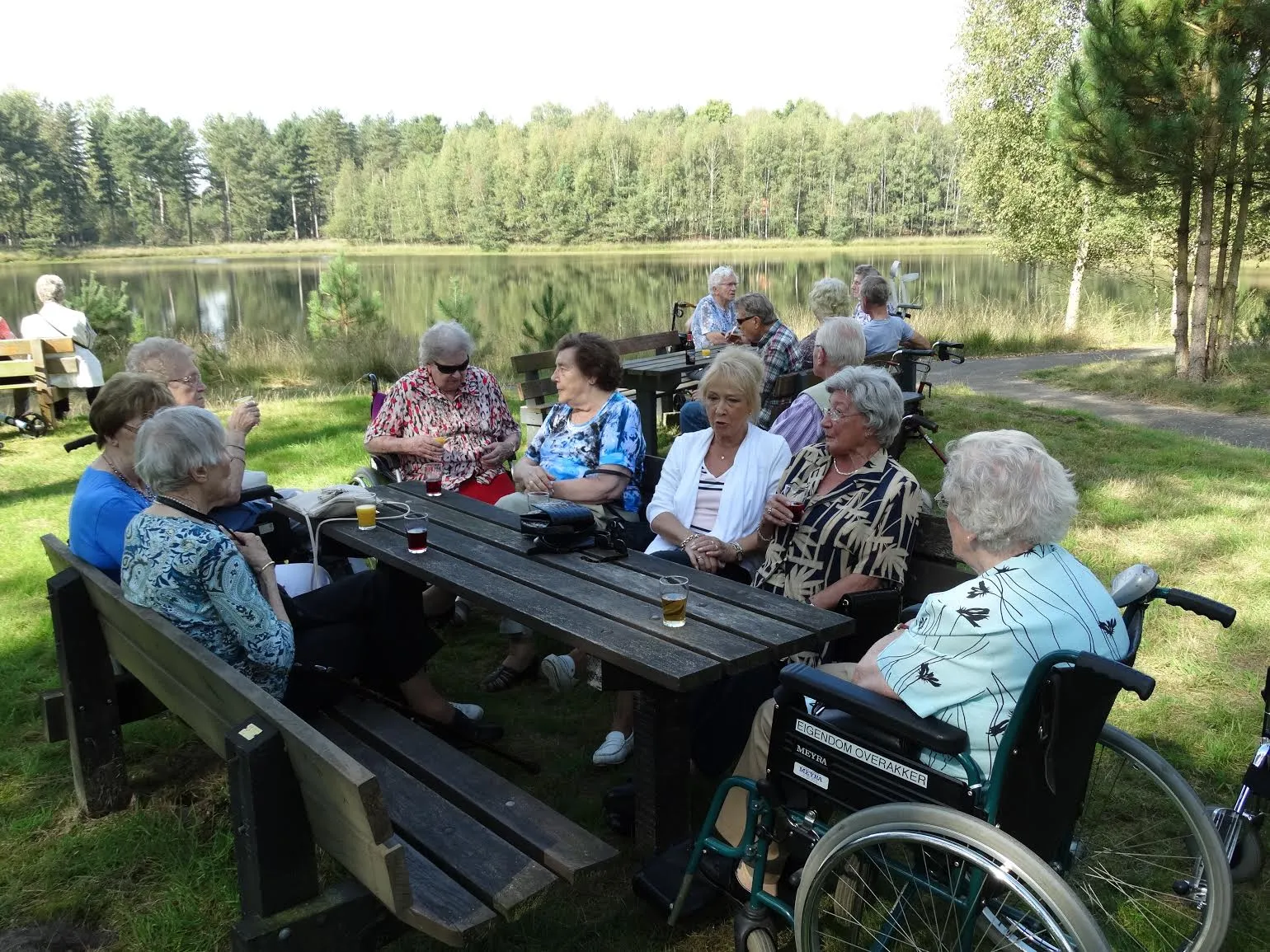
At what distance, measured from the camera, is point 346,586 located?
8.50 ft

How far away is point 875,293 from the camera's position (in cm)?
624

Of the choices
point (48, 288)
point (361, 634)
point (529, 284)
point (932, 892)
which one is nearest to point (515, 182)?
point (529, 284)

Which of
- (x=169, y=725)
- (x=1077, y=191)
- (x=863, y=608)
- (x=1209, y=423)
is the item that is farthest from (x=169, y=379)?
(x=1077, y=191)

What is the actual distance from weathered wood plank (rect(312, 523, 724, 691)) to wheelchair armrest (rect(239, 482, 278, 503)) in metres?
0.70

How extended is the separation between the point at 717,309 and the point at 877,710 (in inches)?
244

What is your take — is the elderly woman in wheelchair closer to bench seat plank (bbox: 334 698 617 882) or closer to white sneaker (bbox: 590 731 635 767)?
bench seat plank (bbox: 334 698 617 882)

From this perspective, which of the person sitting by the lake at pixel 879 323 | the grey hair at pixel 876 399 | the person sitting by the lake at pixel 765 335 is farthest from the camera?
the person sitting by the lake at pixel 879 323

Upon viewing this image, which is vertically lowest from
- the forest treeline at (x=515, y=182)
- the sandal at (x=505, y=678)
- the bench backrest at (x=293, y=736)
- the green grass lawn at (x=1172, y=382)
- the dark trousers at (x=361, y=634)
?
the sandal at (x=505, y=678)

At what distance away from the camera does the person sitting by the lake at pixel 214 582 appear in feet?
6.79

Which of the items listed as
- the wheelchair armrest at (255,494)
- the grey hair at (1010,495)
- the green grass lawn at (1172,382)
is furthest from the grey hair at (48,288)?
the green grass lawn at (1172,382)

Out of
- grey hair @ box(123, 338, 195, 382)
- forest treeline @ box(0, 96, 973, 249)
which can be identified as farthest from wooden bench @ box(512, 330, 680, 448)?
forest treeline @ box(0, 96, 973, 249)

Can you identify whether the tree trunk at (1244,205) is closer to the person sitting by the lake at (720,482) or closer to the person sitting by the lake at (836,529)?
the person sitting by the lake at (720,482)

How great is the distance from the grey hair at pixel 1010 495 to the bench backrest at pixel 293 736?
1150 mm

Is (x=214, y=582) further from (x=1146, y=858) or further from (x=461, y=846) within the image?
(x=1146, y=858)
